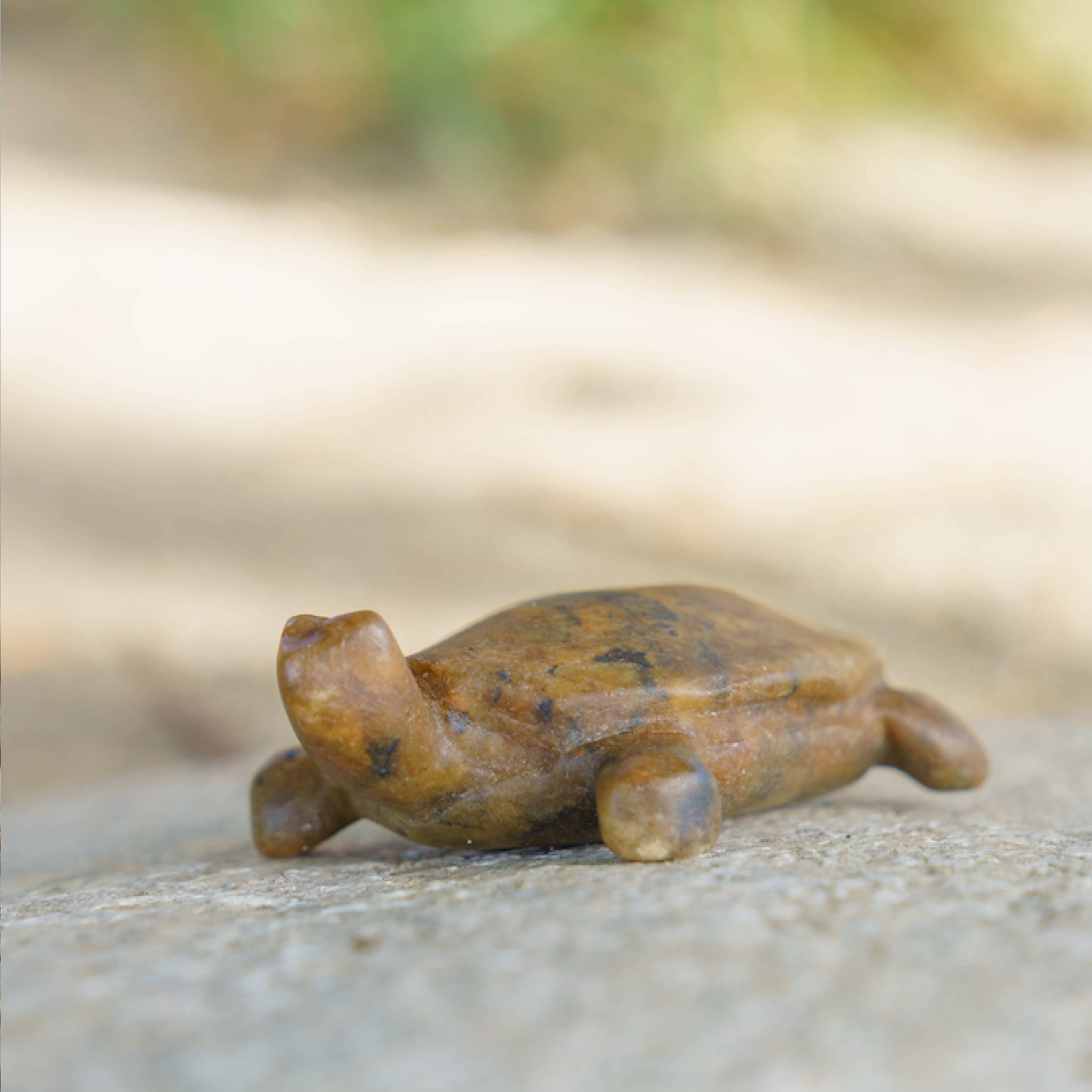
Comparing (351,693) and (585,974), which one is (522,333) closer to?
(351,693)

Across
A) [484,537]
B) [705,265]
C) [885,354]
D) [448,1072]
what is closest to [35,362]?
[484,537]

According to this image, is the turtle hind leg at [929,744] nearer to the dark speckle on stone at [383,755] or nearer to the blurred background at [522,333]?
the dark speckle on stone at [383,755]

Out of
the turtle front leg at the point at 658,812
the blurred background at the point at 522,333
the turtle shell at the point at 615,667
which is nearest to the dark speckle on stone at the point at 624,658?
the turtle shell at the point at 615,667

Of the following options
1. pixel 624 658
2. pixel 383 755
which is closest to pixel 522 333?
pixel 624 658

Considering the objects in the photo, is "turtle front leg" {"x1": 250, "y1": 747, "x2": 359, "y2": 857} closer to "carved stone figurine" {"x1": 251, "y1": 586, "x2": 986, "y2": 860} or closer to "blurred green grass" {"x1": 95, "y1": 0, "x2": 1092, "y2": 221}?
"carved stone figurine" {"x1": 251, "y1": 586, "x2": 986, "y2": 860}

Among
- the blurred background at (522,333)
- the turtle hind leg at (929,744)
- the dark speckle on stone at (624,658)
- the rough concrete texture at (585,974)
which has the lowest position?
the rough concrete texture at (585,974)

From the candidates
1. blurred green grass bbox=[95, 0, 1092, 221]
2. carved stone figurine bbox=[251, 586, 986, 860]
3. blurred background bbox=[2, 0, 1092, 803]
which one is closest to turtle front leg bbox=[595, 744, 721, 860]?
carved stone figurine bbox=[251, 586, 986, 860]

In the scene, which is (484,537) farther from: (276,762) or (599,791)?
(599,791)
